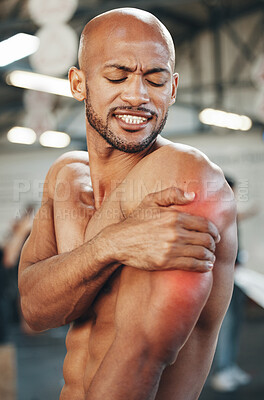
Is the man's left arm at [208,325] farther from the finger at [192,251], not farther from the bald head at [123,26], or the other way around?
the bald head at [123,26]

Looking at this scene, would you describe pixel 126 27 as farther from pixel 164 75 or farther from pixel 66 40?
pixel 66 40

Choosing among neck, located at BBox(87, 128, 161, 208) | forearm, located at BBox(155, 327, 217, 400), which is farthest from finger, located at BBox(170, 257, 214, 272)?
neck, located at BBox(87, 128, 161, 208)

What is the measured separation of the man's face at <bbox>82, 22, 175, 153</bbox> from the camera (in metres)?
1.09

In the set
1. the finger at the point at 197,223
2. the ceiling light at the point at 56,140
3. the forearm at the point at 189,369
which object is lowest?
the ceiling light at the point at 56,140

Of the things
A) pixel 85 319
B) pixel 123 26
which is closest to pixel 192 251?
pixel 85 319

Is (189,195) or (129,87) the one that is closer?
(189,195)

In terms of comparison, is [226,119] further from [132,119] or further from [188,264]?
[188,264]

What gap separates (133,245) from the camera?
100 centimetres

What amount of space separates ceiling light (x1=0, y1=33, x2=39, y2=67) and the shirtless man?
14.2 feet

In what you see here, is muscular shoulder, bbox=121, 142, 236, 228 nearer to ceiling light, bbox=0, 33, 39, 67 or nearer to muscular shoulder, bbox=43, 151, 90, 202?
muscular shoulder, bbox=43, 151, 90, 202

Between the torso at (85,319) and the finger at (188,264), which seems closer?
the finger at (188,264)

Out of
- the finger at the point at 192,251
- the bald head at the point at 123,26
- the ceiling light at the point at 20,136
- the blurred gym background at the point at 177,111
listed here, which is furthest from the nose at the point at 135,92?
the ceiling light at the point at 20,136

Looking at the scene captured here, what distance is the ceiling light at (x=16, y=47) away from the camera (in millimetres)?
5266

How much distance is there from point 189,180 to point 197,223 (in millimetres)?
97
